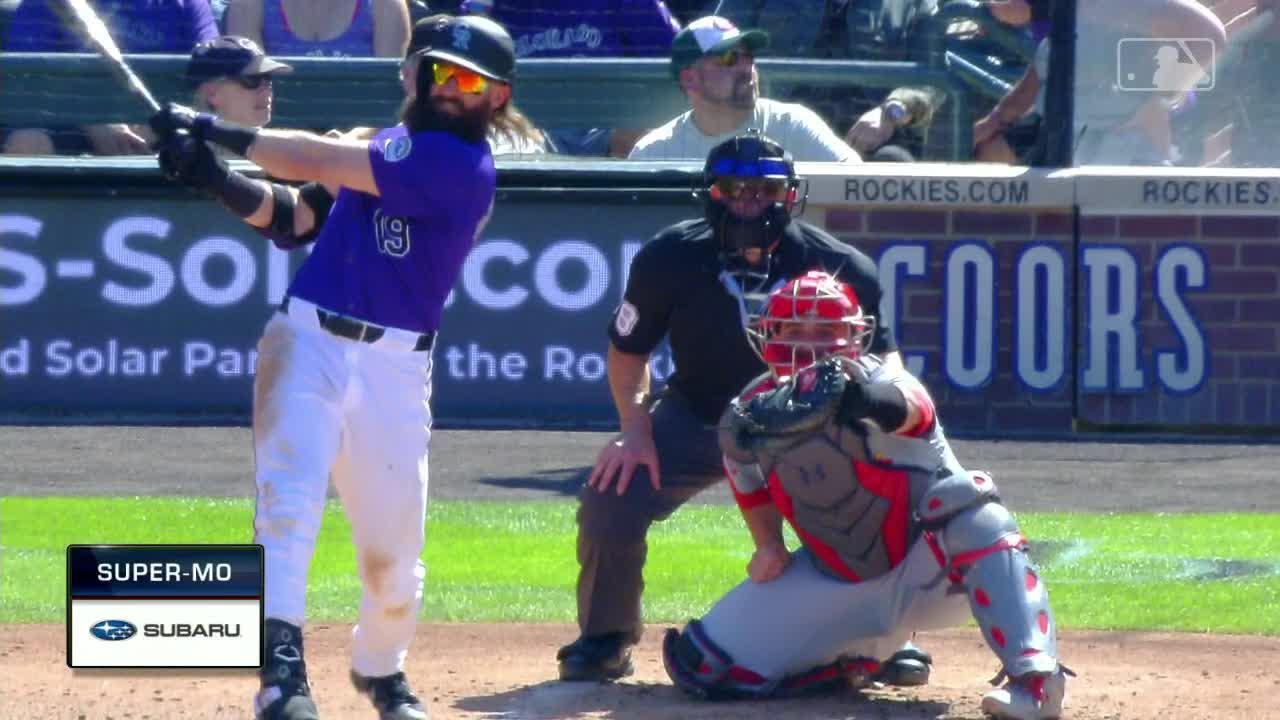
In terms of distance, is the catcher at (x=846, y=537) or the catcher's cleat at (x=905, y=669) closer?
the catcher at (x=846, y=537)

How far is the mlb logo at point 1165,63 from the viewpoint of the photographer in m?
10.3

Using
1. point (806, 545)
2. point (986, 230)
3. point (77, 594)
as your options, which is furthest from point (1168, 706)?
point (986, 230)

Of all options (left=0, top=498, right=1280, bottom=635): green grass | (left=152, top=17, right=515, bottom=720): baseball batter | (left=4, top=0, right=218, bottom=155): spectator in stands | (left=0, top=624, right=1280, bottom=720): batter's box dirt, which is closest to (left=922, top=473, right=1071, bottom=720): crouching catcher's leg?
(left=0, top=624, right=1280, bottom=720): batter's box dirt

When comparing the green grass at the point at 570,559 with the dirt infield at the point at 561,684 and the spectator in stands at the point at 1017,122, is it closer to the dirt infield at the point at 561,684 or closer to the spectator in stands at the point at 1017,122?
the dirt infield at the point at 561,684

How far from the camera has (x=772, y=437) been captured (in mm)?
5066

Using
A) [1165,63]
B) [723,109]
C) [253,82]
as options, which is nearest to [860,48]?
[723,109]

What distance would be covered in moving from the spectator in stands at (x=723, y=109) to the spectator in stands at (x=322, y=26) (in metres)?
1.41

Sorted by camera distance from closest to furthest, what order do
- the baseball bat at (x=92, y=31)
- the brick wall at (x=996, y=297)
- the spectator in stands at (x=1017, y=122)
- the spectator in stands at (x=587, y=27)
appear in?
the baseball bat at (x=92, y=31) < the brick wall at (x=996, y=297) < the spectator in stands at (x=1017, y=122) < the spectator in stands at (x=587, y=27)

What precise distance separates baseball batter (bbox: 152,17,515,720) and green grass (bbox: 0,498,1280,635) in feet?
5.70

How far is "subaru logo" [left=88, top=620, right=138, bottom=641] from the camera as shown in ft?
16.3

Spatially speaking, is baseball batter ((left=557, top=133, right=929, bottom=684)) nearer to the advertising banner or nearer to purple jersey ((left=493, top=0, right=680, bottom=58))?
the advertising banner

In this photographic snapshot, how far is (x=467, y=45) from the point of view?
5.06 metres

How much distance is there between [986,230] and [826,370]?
17.5 feet

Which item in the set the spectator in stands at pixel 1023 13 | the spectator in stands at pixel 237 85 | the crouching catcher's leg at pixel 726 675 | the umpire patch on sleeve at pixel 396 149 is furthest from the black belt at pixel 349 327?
the spectator in stands at pixel 1023 13
